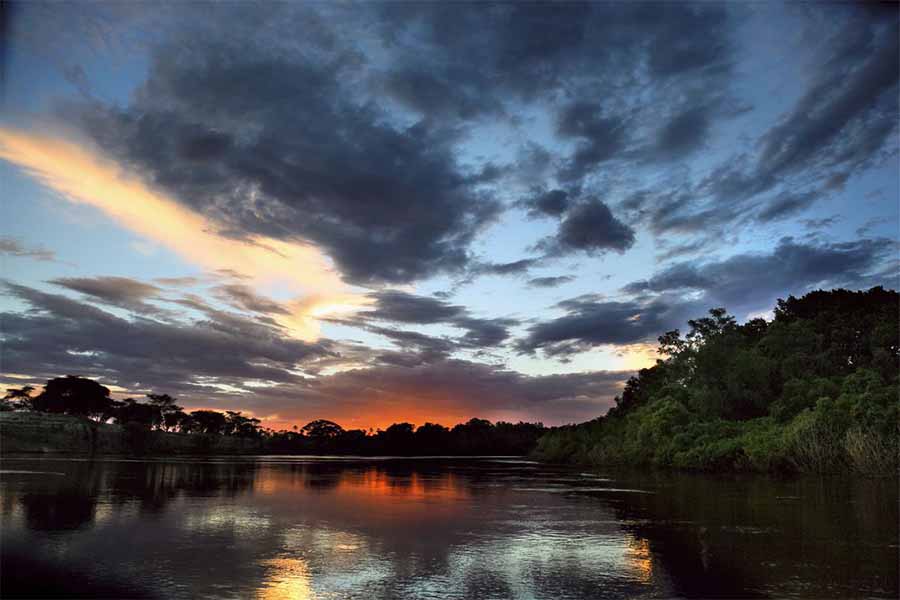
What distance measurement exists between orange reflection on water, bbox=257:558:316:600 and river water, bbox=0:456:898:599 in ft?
0.16

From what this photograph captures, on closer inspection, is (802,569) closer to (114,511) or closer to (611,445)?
(114,511)

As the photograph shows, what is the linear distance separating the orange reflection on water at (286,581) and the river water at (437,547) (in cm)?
5

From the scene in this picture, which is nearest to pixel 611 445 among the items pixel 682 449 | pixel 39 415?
pixel 682 449

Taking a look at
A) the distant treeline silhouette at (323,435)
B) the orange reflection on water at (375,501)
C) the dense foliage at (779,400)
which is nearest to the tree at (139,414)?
the distant treeline silhouette at (323,435)

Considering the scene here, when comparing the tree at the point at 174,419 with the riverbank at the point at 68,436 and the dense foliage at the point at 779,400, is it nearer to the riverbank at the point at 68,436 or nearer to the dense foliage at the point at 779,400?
the riverbank at the point at 68,436

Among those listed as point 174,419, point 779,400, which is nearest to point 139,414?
point 174,419

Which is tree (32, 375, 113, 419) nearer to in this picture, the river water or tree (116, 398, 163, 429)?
tree (116, 398, 163, 429)

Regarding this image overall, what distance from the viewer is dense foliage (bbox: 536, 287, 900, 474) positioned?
4038 cm

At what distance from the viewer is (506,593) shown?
896cm

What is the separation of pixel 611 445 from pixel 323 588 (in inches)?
2844

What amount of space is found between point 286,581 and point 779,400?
56.9m

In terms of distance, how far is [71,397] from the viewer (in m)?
130

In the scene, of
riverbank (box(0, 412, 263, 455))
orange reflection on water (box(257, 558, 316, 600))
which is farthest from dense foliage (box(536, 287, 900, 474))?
riverbank (box(0, 412, 263, 455))

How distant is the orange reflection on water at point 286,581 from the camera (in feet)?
28.0
